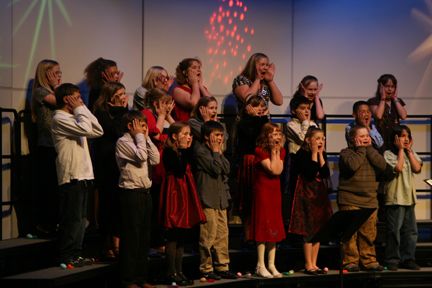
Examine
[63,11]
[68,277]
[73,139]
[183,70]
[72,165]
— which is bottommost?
[68,277]

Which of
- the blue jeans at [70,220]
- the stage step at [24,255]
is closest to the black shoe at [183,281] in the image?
the blue jeans at [70,220]

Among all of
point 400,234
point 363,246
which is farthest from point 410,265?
point 363,246

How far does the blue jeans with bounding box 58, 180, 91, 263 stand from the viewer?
21.7ft

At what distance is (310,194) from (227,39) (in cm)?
235

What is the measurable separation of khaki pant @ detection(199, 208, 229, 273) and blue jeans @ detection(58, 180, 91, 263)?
43.9 inches

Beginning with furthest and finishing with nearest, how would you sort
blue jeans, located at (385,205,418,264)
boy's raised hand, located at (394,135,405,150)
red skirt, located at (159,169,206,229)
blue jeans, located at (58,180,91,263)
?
boy's raised hand, located at (394,135,405,150) < blue jeans, located at (385,205,418,264) < red skirt, located at (159,169,206,229) < blue jeans, located at (58,180,91,263)

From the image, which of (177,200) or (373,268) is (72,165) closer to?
(177,200)

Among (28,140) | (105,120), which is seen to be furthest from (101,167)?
(28,140)

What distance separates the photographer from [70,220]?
6.63 m

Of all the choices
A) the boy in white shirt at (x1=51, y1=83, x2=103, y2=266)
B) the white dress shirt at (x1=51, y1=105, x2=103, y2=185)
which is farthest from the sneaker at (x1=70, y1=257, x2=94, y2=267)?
the white dress shirt at (x1=51, y1=105, x2=103, y2=185)

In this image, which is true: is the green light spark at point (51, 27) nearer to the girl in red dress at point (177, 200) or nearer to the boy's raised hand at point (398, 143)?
the girl in red dress at point (177, 200)

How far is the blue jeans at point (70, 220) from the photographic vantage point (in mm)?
6621

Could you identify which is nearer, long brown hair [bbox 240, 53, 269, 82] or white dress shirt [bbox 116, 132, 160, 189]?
white dress shirt [bbox 116, 132, 160, 189]

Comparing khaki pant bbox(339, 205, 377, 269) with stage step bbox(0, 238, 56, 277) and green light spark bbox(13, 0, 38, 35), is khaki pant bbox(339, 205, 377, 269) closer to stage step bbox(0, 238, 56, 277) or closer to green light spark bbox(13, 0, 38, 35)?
stage step bbox(0, 238, 56, 277)
